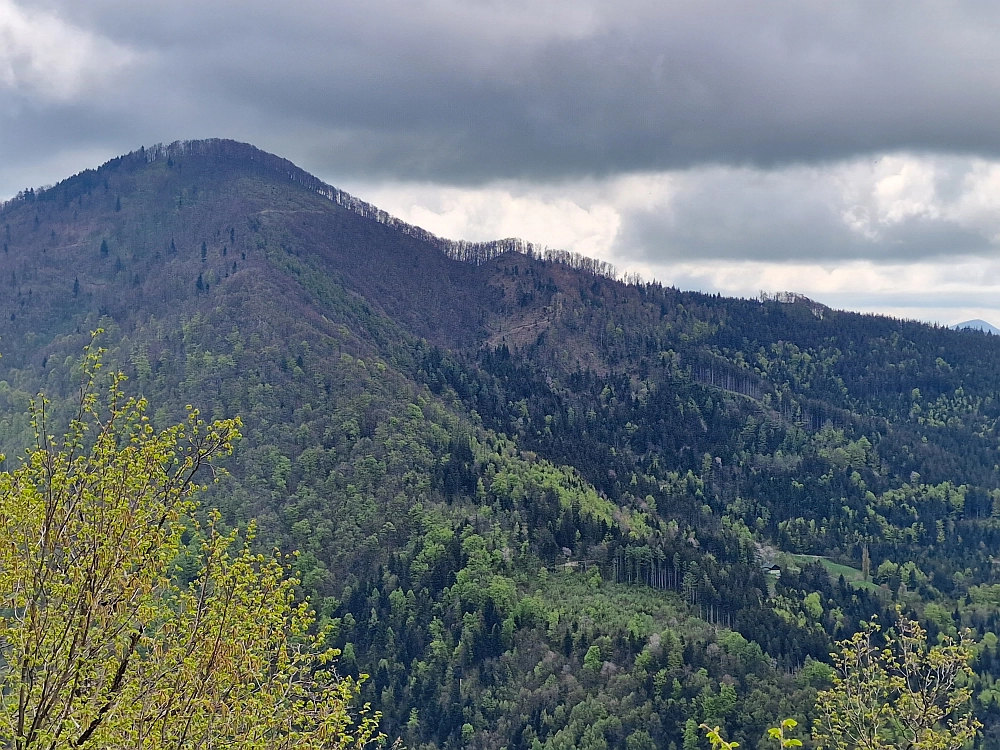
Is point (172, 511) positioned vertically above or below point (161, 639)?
above

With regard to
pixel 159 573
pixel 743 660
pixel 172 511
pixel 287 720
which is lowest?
pixel 743 660

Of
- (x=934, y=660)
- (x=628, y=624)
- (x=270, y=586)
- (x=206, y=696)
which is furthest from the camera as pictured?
(x=628, y=624)

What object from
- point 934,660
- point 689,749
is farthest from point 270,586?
point 689,749

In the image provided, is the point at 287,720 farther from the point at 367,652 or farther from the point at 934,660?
the point at 367,652

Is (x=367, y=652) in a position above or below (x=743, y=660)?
below

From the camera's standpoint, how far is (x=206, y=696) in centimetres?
2906

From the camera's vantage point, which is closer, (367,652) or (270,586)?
(270,586)

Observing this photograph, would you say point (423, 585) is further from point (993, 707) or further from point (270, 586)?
point (270, 586)

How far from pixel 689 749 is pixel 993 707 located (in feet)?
243

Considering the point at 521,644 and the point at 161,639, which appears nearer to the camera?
the point at 161,639

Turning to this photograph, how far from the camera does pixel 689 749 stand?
13725 cm

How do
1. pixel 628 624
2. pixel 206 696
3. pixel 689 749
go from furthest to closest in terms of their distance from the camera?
pixel 628 624 → pixel 689 749 → pixel 206 696

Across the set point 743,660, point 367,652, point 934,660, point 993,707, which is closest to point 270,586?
point 934,660

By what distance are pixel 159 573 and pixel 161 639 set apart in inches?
110
